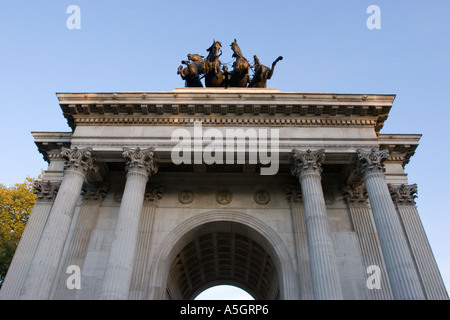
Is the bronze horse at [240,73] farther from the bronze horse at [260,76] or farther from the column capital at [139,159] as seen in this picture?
the column capital at [139,159]

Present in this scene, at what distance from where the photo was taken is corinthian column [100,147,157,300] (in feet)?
51.4

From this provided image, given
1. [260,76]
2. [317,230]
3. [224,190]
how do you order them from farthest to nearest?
[260,76] < [224,190] < [317,230]

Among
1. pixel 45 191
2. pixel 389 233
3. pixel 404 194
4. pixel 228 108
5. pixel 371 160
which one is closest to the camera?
pixel 389 233

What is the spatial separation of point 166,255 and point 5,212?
22786 mm

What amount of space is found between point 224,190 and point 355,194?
8.04 meters

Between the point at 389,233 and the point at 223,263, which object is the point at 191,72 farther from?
the point at 389,233

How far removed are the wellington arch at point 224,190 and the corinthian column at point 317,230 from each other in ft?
0.25

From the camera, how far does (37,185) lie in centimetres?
2159

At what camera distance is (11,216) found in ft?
113

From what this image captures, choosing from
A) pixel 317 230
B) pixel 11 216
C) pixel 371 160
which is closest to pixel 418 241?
pixel 371 160

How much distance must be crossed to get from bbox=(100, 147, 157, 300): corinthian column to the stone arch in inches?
116

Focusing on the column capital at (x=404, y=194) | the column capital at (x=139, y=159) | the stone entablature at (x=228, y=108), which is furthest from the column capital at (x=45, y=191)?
the column capital at (x=404, y=194)
